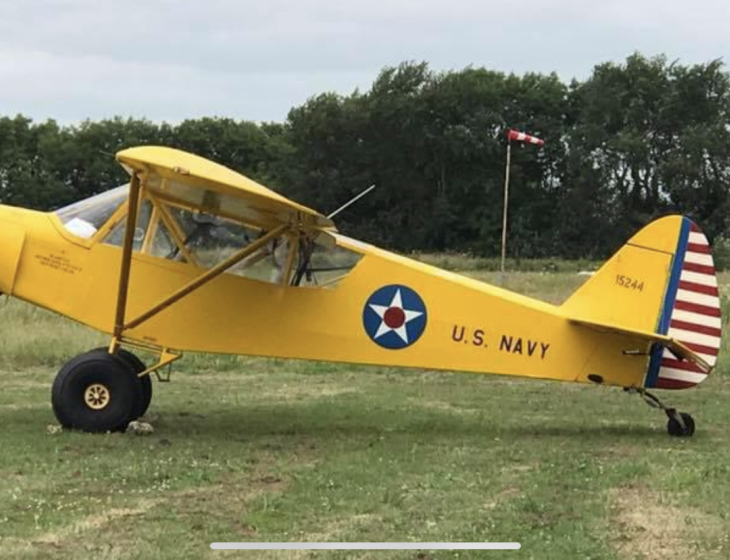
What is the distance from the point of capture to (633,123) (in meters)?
76.4

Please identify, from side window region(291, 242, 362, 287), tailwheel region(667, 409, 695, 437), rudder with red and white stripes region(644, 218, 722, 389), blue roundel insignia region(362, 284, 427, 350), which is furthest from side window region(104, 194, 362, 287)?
tailwheel region(667, 409, 695, 437)

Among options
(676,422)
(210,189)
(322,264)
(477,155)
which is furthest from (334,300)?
(477,155)

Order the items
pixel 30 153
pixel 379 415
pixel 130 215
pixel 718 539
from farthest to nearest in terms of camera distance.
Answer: pixel 30 153, pixel 379 415, pixel 130 215, pixel 718 539

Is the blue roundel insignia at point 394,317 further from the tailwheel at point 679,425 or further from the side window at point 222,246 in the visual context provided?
the tailwheel at point 679,425

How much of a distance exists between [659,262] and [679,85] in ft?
237

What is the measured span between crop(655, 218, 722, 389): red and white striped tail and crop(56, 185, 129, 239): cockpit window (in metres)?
5.73

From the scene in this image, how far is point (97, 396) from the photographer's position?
9.55 m

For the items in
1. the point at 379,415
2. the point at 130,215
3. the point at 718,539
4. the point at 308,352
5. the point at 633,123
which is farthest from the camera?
the point at 633,123

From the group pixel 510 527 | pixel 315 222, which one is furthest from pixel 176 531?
pixel 315 222

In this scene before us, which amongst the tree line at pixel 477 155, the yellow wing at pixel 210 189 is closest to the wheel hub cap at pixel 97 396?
the yellow wing at pixel 210 189

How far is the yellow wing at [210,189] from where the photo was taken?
869cm

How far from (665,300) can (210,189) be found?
472 cm

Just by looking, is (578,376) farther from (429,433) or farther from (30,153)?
(30,153)

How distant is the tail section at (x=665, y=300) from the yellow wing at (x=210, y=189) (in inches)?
118
